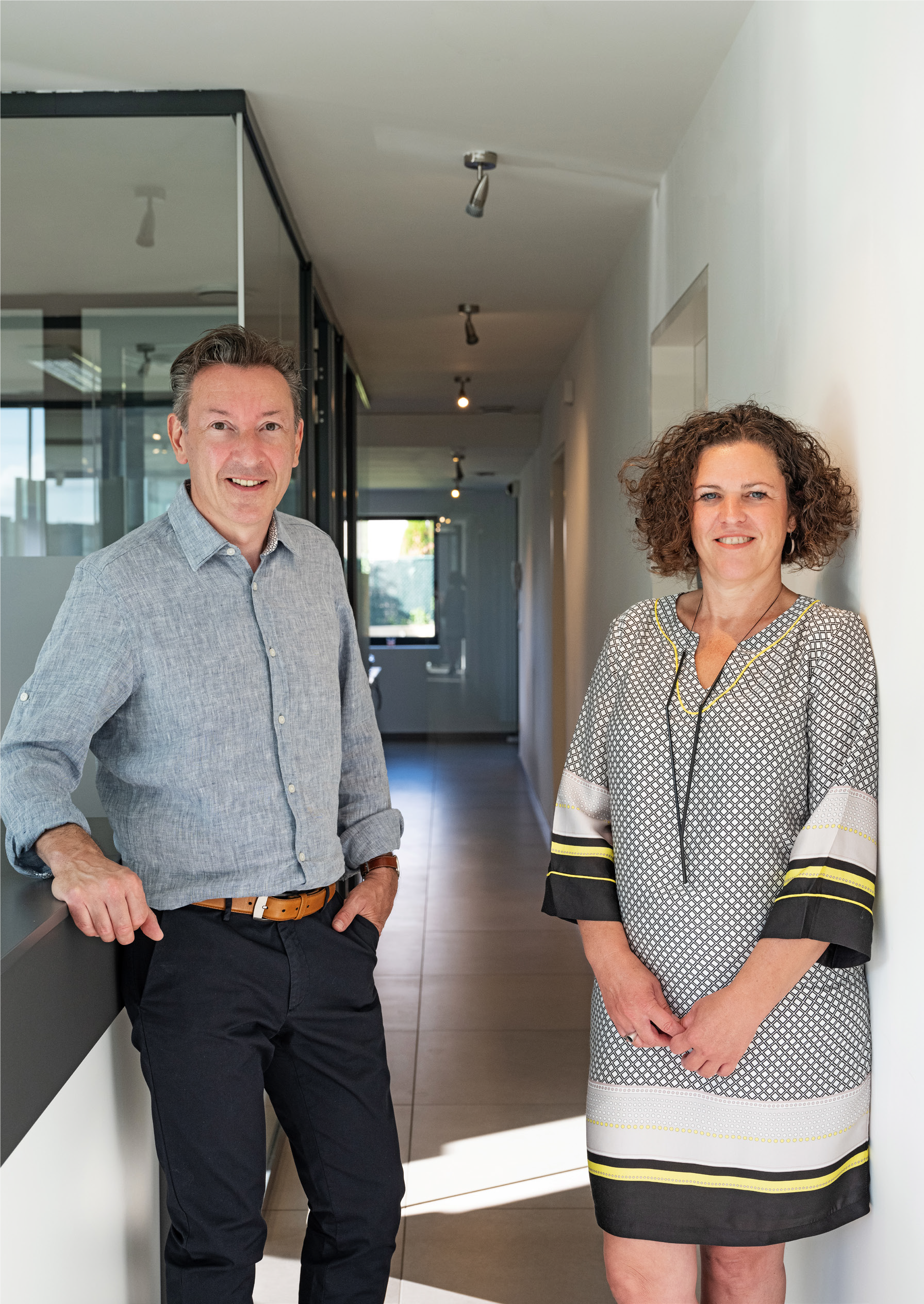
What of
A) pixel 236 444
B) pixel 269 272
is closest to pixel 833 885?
pixel 236 444

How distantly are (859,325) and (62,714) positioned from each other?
1.29 m

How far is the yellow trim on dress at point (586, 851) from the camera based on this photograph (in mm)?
1776

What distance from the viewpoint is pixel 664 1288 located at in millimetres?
1666

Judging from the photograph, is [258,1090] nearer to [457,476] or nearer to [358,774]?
[358,774]

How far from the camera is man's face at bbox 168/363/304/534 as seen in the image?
1.72 metres

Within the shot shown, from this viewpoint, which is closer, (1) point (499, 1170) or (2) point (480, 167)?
(1) point (499, 1170)

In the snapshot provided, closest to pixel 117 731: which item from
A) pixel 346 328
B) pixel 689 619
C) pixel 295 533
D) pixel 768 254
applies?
pixel 295 533

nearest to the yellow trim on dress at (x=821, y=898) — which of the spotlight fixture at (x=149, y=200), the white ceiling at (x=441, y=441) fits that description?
the spotlight fixture at (x=149, y=200)

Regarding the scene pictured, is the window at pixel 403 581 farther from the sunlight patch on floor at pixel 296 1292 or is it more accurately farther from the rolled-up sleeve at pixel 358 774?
the rolled-up sleeve at pixel 358 774

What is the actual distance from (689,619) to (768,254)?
→ 2.97 feet

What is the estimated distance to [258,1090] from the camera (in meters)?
1.64

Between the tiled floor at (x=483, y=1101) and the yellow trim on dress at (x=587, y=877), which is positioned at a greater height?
the yellow trim on dress at (x=587, y=877)

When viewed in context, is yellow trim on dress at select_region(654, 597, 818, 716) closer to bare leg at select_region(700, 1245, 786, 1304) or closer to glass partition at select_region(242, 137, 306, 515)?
bare leg at select_region(700, 1245, 786, 1304)

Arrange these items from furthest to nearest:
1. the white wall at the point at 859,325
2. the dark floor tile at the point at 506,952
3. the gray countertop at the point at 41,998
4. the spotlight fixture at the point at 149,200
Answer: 1. the dark floor tile at the point at 506,952
2. the spotlight fixture at the point at 149,200
3. the white wall at the point at 859,325
4. the gray countertop at the point at 41,998
